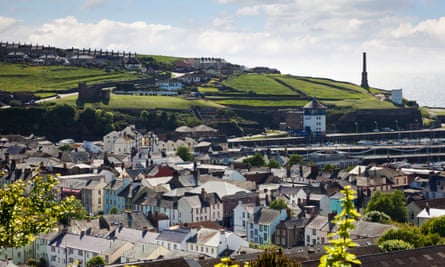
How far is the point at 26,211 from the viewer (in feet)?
34.7

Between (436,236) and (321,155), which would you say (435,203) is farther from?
(321,155)

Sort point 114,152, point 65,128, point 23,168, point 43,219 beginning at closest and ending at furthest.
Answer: point 43,219, point 23,168, point 114,152, point 65,128

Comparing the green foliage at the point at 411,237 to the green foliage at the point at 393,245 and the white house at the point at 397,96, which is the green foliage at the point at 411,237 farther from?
the white house at the point at 397,96

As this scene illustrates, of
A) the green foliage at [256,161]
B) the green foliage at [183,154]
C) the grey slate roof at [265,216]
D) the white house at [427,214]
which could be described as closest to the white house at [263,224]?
the grey slate roof at [265,216]

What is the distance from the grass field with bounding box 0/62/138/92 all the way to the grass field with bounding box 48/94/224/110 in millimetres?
11007

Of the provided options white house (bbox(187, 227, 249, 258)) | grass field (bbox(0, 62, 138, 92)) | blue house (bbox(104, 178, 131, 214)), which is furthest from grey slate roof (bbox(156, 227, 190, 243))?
grass field (bbox(0, 62, 138, 92))

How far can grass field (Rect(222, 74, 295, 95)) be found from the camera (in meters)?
125

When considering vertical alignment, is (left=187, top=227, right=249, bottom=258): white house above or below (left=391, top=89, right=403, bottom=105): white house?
below

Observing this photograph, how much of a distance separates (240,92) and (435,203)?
77.5m

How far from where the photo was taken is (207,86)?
127 m

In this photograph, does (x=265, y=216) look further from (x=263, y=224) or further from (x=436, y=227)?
(x=436, y=227)

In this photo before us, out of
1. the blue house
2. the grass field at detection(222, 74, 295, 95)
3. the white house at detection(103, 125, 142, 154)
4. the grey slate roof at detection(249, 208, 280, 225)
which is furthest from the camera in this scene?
the grass field at detection(222, 74, 295, 95)

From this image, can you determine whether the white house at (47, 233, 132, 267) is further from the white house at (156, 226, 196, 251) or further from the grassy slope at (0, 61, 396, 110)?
the grassy slope at (0, 61, 396, 110)

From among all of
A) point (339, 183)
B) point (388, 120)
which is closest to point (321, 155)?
point (339, 183)
